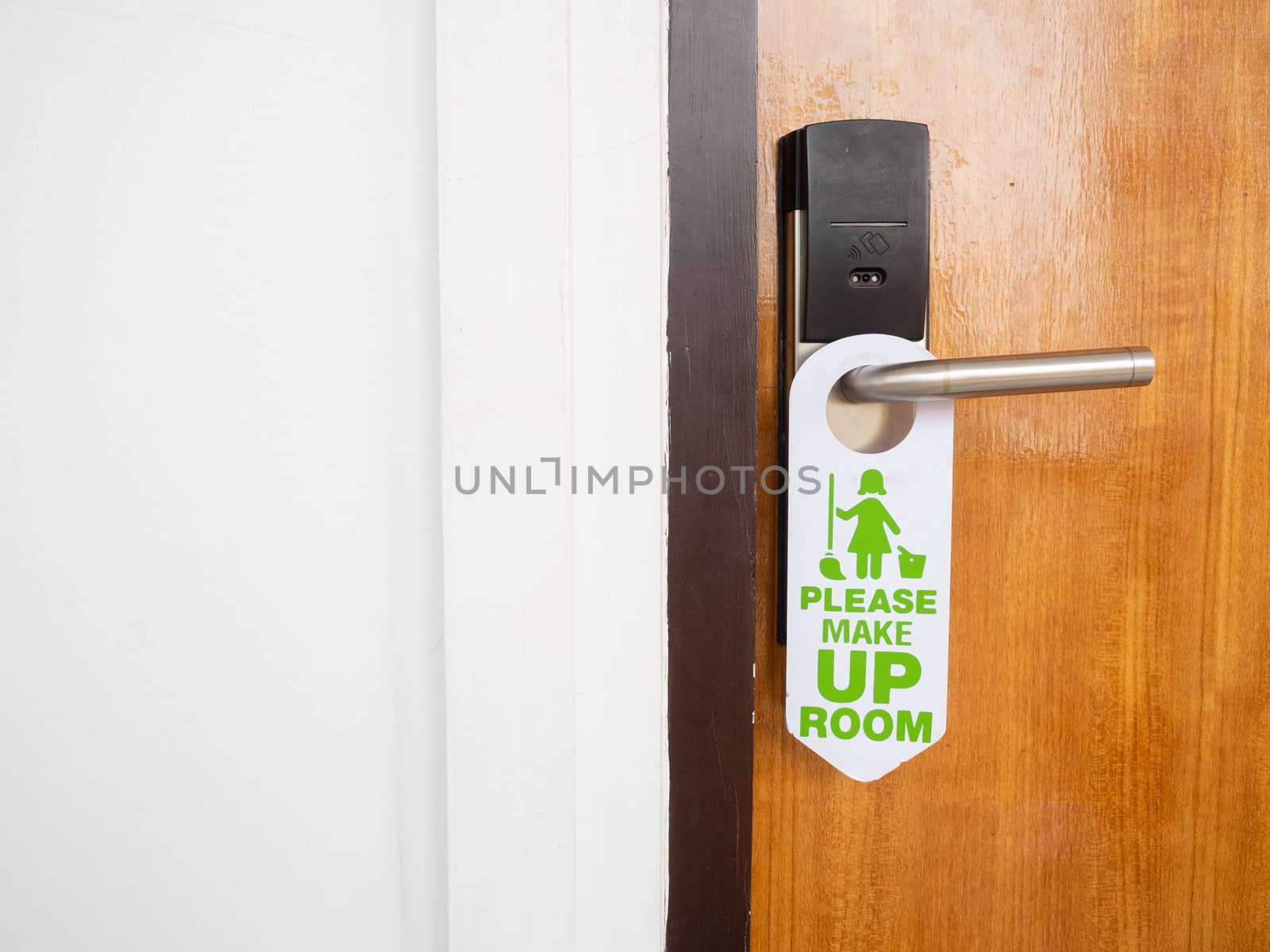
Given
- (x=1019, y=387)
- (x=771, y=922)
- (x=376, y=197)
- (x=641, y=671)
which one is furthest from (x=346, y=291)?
(x=771, y=922)

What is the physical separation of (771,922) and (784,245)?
43 centimetres

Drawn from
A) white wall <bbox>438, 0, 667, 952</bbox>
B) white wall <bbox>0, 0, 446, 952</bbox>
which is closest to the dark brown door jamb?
white wall <bbox>438, 0, 667, 952</bbox>

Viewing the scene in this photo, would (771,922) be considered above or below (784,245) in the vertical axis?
below

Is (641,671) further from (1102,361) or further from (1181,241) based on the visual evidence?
(1181,241)

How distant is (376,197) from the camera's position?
0.30 meters

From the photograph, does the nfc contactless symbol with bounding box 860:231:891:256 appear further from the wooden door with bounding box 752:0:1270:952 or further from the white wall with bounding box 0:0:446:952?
the white wall with bounding box 0:0:446:952

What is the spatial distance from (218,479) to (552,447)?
0.17 m

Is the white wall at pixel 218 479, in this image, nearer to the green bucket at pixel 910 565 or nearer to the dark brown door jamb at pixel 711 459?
the dark brown door jamb at pixel 711 459

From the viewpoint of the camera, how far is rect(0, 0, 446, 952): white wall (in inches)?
11.3

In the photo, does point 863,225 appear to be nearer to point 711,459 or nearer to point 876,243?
point 876,243

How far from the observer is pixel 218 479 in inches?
11.9

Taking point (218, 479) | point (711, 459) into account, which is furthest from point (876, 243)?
point (218, 479)

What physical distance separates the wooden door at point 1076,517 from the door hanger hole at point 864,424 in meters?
0.04

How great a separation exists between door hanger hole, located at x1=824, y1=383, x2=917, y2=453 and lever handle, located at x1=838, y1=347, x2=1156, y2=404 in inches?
1.2
